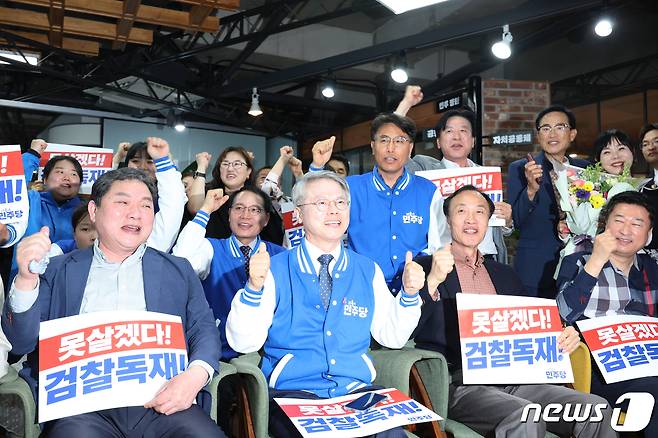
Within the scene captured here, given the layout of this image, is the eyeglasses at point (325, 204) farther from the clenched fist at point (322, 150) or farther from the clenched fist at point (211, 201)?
the clenched fist at point (322, 150)

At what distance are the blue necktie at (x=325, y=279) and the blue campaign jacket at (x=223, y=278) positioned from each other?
714mm

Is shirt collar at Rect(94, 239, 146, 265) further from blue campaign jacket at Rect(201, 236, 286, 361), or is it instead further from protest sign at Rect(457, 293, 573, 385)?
protest sign at Rect(457, 293, 573, 385)

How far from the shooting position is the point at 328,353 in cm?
230

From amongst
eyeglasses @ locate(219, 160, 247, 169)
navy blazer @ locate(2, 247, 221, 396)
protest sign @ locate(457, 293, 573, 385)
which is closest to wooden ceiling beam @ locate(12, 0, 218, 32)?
eyeglasses @ locate(219, 160, 247, 169)

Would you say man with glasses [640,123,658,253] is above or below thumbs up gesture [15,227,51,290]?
above

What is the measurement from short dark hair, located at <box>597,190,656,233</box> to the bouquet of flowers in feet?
0.37

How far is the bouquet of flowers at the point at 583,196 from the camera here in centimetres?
329

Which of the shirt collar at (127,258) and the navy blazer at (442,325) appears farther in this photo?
the navy blazer at (442,325)

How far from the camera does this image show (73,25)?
6570 mm

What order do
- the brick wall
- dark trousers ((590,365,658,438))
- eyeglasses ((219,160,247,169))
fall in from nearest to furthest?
1. dark trousers ((590,365,658,438))
2. eyeglasses ((219,160,247,169))
3. the brick wall

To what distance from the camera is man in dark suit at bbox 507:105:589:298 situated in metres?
3.65

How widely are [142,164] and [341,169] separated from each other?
1.38m

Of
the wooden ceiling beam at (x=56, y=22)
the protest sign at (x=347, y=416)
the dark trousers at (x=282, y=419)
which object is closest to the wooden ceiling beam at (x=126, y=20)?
the wooden ceiling beam at (x=56, y=22)

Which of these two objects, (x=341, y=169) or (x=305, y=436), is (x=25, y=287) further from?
(x=341, y=169)
